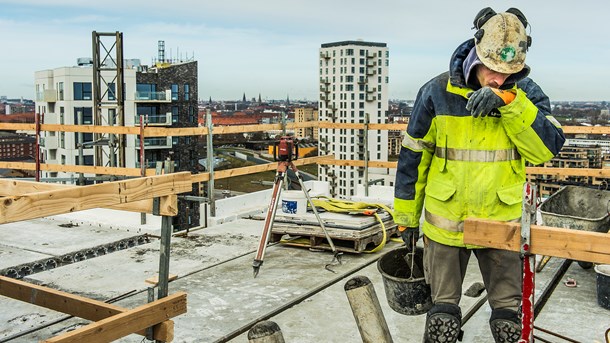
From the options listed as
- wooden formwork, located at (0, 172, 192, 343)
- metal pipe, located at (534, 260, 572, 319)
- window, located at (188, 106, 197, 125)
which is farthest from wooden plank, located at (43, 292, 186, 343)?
window, located at (188, 106, 197, 125)

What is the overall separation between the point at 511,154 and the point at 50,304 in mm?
2977

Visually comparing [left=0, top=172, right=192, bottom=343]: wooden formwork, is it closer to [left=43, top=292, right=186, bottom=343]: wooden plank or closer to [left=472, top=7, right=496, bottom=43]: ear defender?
[left=43, top=292, right=186, bottom=343]: wooden plank

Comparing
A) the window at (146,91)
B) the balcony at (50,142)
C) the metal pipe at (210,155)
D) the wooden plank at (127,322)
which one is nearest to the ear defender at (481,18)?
the wooden plank at (127,322)

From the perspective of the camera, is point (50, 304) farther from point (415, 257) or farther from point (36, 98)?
point (36, 98)

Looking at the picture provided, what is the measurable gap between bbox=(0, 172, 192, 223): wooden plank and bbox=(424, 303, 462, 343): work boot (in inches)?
63.7

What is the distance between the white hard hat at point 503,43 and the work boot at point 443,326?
1228 millimetres

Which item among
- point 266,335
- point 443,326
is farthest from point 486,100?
point 266,335

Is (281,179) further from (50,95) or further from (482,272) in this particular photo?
(50,95)

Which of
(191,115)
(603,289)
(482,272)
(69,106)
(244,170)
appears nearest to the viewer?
(482,272)

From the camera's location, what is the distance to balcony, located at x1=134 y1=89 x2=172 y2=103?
138ft

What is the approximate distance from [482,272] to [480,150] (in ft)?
2.22

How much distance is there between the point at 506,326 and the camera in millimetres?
2953

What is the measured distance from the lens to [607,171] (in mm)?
7699

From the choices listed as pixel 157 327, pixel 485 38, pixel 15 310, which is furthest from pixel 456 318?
pixel 15 310
